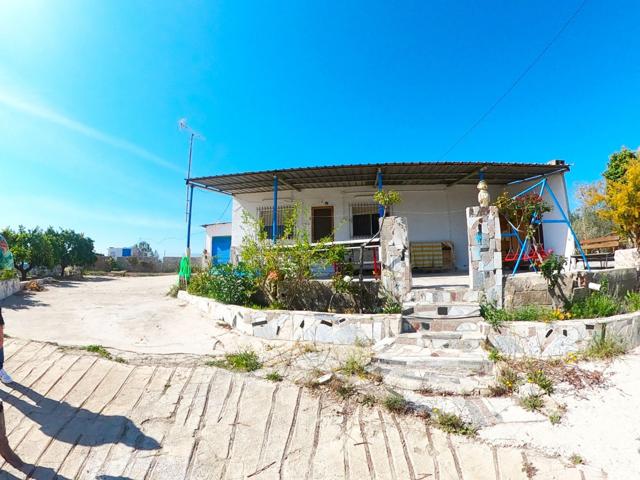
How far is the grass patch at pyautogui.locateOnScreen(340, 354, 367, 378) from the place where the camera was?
3.74 m

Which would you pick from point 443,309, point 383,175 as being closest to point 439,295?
point 443,309

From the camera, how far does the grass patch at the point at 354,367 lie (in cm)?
374

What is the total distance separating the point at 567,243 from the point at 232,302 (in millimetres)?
9552

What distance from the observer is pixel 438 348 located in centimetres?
424

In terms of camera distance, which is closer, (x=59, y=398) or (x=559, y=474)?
(x=559, y=474)

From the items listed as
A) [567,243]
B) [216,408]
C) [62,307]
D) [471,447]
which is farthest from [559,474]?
[62,307]

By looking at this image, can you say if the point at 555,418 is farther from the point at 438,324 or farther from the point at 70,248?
the point at 70,248

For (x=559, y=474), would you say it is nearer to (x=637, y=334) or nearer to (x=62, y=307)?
(x=637, y=334)

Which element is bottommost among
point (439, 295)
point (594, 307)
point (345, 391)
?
point (345, 391)

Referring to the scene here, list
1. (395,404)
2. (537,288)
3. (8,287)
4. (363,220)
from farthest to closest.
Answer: (363,220)
(8,287)
(537,288)
(395,404)

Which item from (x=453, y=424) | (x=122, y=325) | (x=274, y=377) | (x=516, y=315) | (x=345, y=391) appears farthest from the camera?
(x=122, y=325)

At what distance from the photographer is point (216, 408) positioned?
3.21 metres

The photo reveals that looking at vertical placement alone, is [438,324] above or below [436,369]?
above

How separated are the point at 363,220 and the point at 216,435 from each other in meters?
8.45
